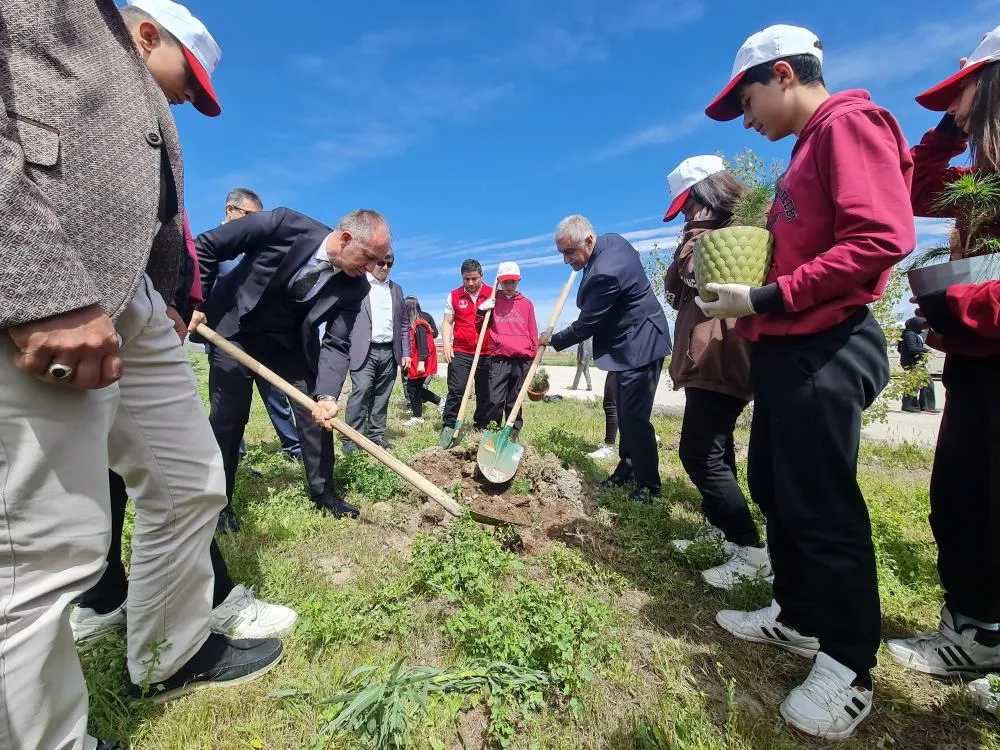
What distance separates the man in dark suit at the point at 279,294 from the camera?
308 cm

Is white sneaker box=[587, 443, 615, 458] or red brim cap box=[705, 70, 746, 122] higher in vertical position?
red brim cap box=[705, 70, 746, 122]

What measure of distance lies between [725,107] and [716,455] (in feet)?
5.62

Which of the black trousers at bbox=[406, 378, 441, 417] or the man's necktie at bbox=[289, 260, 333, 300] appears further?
the black trousers at bbox=[406, 378, 441, 417]

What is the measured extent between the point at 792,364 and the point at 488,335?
4818 mm

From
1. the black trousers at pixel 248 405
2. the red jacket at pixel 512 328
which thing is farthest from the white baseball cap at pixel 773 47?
the red jacket at pixel 512 328


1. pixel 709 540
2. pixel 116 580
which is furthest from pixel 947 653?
pixel 116 580

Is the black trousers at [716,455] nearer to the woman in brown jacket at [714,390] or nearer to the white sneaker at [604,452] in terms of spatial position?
the woman in brown jacket at [714,390]

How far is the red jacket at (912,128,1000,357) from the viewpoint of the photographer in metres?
1.51

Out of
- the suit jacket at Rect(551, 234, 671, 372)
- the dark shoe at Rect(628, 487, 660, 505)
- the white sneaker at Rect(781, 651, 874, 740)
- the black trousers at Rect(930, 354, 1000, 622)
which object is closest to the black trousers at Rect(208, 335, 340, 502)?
the suit jacket at Rect(551, 234, 671, 372)

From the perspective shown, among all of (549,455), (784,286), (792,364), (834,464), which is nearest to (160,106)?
(784,286)

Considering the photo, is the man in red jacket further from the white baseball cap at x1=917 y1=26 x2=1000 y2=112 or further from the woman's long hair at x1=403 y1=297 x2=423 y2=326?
the white baseball cap at x1=917 y1=26 x2=1000 y2=112

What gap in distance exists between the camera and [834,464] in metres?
1.66

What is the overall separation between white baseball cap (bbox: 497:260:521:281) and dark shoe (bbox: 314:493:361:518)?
364 cm

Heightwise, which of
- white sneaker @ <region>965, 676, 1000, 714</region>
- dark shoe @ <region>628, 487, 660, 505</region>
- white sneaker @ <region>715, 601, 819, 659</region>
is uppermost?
dark shoe @ <region>628, 487, 660, 505</region>
